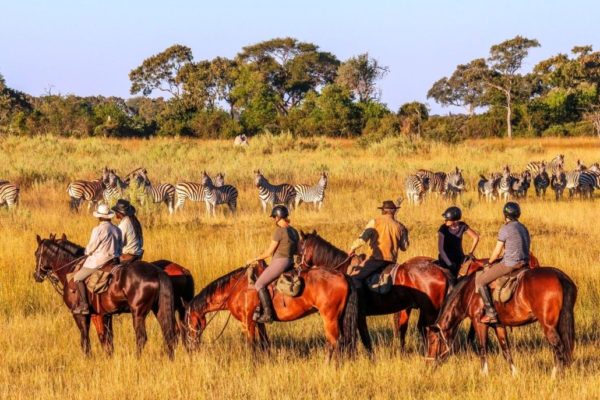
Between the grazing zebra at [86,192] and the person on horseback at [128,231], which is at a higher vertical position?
the grazing zebra at [86,192]

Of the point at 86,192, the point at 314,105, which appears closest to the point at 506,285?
the point at 86,192

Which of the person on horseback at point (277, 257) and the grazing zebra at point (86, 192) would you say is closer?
the person on horseback at point (277, 257)

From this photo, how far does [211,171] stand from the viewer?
38.1 m

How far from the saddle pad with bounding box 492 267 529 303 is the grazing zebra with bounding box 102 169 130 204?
18.5m

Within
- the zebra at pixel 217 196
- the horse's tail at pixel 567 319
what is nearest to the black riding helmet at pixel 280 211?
the horse's tail at pixel 567 319

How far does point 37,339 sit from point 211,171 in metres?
26.0

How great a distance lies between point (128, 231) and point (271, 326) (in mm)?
2713

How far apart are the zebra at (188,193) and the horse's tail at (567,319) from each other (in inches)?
761

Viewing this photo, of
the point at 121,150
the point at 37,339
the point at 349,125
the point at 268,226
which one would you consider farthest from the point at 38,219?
the point at 349,125

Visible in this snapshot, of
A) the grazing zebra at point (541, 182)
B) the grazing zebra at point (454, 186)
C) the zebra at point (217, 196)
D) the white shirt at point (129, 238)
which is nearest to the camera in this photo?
the white shirt at point (129, 238)

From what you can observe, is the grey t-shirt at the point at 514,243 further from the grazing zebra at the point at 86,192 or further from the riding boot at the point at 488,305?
the grazing zebra at the point at 86,192

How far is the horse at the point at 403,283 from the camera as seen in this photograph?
1118 cm

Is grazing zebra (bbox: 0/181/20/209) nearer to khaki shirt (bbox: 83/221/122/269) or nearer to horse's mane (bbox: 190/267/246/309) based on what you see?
khaki shirt (bbox: 83/221/122/269)

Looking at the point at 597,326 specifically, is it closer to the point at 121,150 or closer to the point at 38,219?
the point at 38,219
